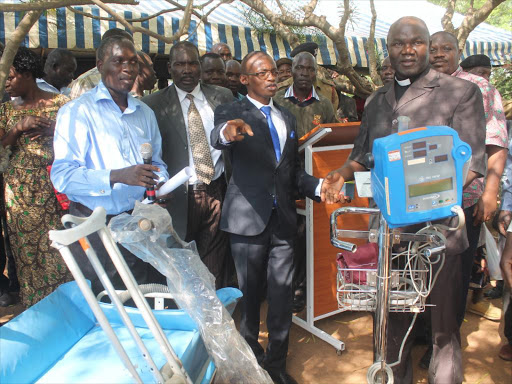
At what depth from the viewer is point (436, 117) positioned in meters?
2.54

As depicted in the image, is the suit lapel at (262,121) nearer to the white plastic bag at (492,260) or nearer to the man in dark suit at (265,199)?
the man in dark suit at (265,199)

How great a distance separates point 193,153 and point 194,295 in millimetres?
1456

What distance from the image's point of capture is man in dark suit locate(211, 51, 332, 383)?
307 centimetres

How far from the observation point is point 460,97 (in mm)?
2520

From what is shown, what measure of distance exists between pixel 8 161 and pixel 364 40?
25.6ft

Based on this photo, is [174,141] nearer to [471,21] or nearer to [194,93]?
[194,93]

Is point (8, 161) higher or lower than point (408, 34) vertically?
lower

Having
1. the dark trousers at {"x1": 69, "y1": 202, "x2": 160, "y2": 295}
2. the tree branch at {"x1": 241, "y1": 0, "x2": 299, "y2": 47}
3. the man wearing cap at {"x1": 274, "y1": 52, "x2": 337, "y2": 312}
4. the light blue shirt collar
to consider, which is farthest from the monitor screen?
the tree branch at {"x1": 241, "y1": 0, "x2": 299, "y2": 47}

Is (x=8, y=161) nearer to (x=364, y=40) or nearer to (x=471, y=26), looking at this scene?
(x=471, y=26)

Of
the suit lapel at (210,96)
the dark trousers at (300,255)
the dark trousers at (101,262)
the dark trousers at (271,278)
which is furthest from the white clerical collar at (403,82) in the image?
the dark trousers at (101,262)

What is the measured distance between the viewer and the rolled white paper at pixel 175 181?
2.40m

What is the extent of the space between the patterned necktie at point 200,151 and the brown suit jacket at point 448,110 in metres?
1.29

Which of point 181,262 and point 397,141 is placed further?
point 181,262

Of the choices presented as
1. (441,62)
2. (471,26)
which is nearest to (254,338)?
(441,62)
